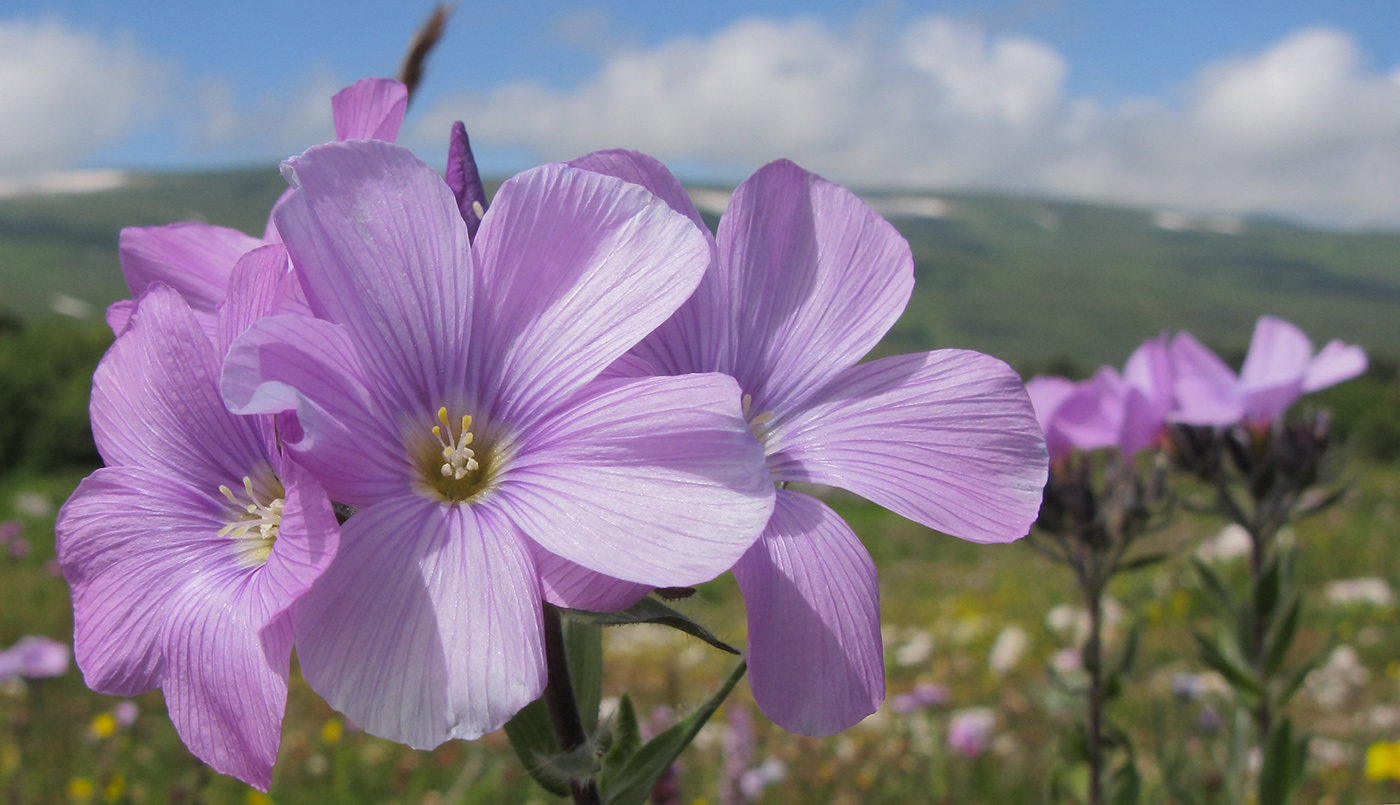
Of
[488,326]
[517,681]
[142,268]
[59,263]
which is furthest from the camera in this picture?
[59,263]

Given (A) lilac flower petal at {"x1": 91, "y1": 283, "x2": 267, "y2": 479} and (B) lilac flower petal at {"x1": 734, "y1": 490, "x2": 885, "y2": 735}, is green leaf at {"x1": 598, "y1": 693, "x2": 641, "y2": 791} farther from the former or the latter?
(A) lilac flower petal at {"x1": 91, "y1": 283, "x2": 267, "y2": 479}

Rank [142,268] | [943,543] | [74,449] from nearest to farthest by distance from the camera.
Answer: [142,268], [943,543], [74,449]

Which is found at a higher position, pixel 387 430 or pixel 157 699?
pixel 387 430

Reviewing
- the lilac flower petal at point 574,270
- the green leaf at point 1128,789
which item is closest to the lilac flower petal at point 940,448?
the lilac flower petal at point 574,270

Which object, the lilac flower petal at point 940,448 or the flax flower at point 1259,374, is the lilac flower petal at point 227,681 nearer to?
the lilac flower petal at point 940,448

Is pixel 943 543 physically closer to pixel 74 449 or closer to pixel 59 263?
pixel 74 449

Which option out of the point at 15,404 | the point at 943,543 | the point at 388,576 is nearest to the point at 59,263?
the point at 15,404

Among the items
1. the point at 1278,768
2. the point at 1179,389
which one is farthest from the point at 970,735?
the point at 1179,389
